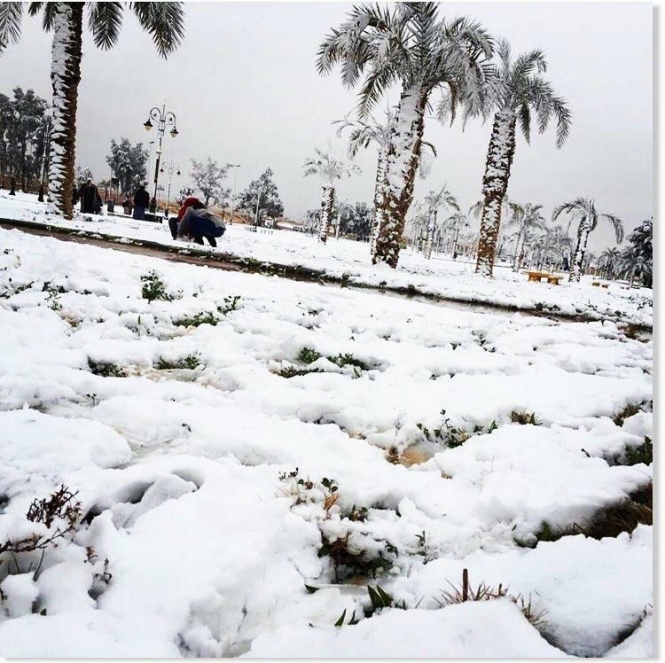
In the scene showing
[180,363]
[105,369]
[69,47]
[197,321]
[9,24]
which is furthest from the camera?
[69,47]


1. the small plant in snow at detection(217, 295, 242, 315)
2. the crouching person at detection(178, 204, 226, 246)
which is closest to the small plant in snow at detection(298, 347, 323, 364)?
the small plant in snow at detection(217, 295, 242, 315)

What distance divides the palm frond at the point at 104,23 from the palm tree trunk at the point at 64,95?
108cm

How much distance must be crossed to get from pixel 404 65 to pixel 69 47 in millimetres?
7169

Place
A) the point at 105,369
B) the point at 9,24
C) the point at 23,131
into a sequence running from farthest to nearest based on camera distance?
1. the point at 23,131
2. the point at 9,24
3. the point at 105,369

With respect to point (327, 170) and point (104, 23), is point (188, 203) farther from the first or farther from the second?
point (327, 170)

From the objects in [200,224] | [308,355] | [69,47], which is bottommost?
[308,355]

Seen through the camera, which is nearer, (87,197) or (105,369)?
(105,369)

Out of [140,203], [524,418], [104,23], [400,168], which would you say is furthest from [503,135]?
[140,203]

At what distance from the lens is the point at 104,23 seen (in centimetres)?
1083

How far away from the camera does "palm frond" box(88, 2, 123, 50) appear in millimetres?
10695

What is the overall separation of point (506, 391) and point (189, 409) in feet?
6.23

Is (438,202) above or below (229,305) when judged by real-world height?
above

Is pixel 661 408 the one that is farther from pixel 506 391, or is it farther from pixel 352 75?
pixel 352 75

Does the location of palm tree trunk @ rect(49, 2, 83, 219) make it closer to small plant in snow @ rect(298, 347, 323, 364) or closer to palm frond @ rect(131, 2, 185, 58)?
palm frond @ rect(131, 2, 185, 58)
